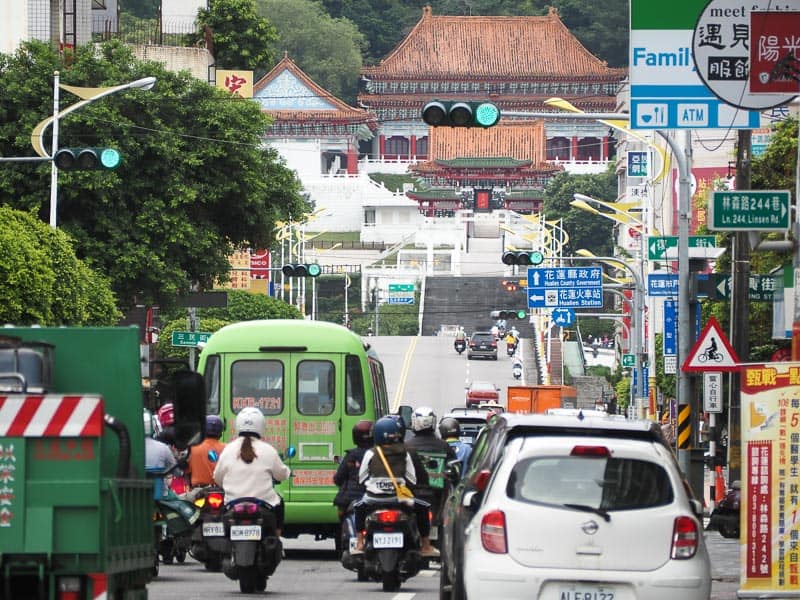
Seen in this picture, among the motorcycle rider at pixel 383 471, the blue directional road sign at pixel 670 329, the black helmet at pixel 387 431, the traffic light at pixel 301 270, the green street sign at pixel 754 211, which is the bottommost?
the motorcycle rider at pixel 383 471

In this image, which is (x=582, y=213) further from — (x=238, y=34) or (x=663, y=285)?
(x=663, y=285)

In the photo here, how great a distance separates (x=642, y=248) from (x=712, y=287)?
22.4 metres

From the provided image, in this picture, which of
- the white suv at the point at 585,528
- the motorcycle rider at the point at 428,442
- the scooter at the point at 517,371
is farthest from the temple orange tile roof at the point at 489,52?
the white suv at the point at 585,528

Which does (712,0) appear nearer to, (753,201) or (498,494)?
(753,201)

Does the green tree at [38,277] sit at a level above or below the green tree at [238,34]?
below

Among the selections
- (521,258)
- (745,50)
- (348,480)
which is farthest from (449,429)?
(521,258)

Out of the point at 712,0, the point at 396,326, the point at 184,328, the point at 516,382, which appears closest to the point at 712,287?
the point at 712,0

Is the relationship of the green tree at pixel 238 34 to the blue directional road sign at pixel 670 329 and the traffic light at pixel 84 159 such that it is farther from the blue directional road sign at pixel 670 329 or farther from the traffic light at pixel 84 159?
the traffic light at pixel 84 159

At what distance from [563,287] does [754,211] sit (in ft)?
101

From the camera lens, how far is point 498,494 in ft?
34.3

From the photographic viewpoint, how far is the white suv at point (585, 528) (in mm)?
10383

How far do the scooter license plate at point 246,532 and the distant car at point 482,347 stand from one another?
64687mm

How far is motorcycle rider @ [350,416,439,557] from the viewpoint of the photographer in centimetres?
1438

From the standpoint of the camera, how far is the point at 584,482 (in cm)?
1051
